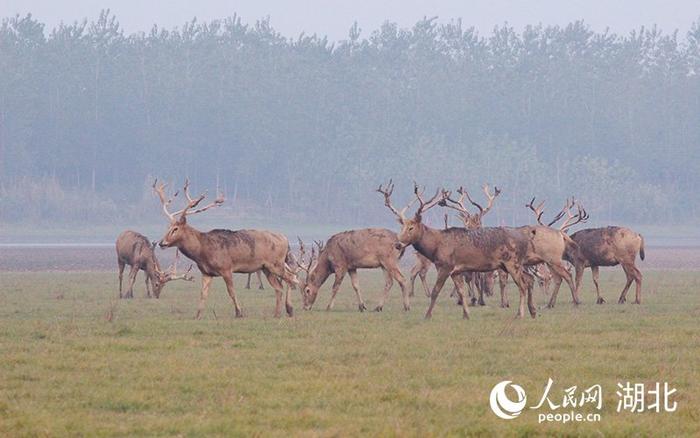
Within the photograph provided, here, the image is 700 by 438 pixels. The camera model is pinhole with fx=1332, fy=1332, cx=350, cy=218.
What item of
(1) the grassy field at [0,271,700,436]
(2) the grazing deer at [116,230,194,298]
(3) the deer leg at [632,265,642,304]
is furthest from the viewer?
(2) the grazing deer at [116,230,194,298]

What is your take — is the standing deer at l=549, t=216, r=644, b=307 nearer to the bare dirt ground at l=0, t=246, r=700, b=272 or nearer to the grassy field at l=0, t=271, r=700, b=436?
the grassy field at l=0, t=271, r=700, b=436

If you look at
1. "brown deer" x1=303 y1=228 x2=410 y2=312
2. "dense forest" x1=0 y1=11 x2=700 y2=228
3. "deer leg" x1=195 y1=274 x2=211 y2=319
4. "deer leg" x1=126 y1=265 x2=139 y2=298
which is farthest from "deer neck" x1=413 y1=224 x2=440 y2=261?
"dense forest" x1=0 y1=11 x2=700 y2=228

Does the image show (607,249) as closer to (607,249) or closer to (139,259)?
(607,249)

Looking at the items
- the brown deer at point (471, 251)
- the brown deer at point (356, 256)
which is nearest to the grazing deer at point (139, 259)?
the brown deer at point (356, 256)

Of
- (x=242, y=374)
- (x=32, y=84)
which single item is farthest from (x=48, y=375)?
(x=32, y=84)

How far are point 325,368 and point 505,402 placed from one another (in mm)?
2849

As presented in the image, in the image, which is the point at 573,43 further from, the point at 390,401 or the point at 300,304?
the point at 390,401

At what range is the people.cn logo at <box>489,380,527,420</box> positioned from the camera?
1227 cm

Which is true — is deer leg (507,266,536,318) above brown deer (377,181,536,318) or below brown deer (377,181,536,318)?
below

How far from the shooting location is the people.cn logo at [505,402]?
1227cm

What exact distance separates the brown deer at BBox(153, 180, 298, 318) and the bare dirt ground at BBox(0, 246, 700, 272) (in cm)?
2068

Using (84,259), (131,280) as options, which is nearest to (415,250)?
(131,280)

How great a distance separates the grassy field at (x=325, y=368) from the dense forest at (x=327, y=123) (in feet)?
235

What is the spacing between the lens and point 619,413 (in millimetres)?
12391
